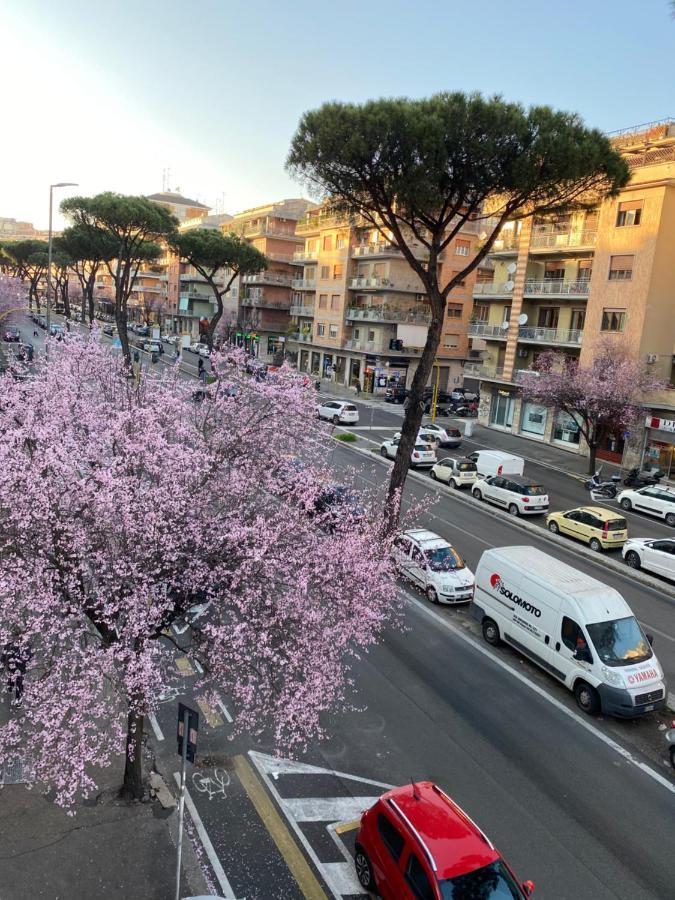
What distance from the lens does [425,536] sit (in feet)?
62.6

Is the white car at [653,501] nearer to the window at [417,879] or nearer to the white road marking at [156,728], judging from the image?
the white road marking at [156,728]

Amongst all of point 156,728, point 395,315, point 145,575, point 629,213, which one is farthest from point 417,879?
point 395,315

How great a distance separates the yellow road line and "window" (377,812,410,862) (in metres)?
1.22

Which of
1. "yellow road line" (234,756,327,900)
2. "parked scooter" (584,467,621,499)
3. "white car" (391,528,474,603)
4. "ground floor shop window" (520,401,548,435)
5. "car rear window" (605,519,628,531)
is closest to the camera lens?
"yellow road line" (234,756,327,900)

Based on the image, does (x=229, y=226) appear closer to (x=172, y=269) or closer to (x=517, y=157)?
(x=172, y=269)

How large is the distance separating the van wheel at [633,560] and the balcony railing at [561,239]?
25.1 m

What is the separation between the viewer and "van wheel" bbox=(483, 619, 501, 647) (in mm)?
15656

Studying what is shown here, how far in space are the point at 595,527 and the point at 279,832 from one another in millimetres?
17899

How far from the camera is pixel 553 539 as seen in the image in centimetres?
2462

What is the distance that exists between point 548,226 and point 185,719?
4366 cm

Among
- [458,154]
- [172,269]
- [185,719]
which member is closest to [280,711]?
[185,719]

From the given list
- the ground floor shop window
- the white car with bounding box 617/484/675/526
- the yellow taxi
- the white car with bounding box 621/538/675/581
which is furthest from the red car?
the ground floor shop window

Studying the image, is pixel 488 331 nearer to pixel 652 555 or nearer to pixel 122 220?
pixel 122 220

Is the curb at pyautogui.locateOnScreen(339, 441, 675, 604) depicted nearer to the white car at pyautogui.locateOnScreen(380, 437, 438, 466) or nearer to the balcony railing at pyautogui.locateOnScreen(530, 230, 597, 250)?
the white car at pyautogui.locateOnScreen(380, 437, 438, 466)
